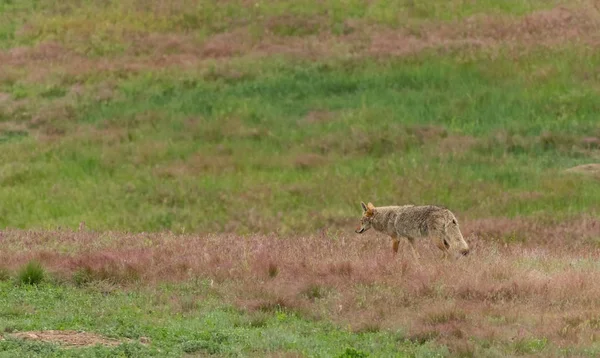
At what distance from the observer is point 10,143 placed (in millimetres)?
31719

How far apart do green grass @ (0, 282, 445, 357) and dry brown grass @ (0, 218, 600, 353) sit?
1.18 ft

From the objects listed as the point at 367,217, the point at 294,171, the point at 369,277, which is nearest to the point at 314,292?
the point at 369,277

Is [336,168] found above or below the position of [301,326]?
below

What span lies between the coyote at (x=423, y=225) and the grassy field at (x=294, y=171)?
0.43m

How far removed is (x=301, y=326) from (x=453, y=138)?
18.9 meters

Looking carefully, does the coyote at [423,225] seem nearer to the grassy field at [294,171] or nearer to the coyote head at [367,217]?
the coyote head at [367,217]

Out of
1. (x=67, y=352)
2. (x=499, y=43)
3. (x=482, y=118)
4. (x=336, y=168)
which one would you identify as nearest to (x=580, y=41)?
(x=499, y=43)

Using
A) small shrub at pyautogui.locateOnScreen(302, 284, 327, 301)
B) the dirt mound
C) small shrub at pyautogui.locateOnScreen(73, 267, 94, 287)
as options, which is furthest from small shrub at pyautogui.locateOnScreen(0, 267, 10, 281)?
small shrub at pyautogui.locateOnScreen(302, 284, 327, 301)

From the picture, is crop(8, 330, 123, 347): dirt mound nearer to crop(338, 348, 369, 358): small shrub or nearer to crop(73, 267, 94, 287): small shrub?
crop(338, 348, 369, 358): small shrub

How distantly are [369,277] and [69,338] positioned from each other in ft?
14.5

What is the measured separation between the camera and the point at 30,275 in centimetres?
1390

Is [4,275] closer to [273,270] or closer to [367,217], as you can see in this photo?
[273,270]

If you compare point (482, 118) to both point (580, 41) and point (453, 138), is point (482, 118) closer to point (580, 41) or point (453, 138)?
point (453, 138)

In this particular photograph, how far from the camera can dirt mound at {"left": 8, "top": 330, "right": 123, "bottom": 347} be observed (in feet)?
34.0
